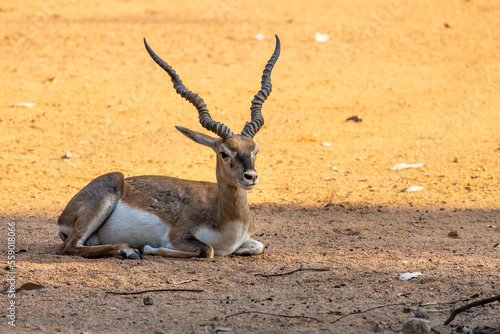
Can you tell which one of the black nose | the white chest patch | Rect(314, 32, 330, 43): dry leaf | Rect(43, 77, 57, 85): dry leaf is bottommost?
the white chest patch

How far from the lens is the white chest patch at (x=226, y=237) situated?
780cm

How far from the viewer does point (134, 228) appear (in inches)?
319

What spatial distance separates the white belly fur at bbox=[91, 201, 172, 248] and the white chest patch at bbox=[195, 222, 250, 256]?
480 mm

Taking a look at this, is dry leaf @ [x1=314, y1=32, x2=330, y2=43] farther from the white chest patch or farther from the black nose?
the black nose

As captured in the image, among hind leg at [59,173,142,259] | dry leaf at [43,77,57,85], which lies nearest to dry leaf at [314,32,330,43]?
dry leaf at [43,77,57,85]

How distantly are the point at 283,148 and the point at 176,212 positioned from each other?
5534 mm

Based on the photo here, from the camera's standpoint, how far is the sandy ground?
624cm

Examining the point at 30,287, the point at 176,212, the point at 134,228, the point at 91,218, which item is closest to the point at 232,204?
the point at 176,212

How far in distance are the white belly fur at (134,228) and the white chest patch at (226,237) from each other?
1.57 feet

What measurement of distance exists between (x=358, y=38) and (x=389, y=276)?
1338cm

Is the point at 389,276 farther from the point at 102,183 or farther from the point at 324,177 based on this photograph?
the point at 324,177

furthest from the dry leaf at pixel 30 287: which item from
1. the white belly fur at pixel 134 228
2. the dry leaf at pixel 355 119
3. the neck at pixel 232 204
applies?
the dry leaf at pixel 355 119

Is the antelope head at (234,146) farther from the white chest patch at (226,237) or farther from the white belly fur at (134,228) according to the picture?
the white belly fur at (134,228)

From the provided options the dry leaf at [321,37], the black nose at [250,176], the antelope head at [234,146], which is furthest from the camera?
the dry leaf at [321,37]
